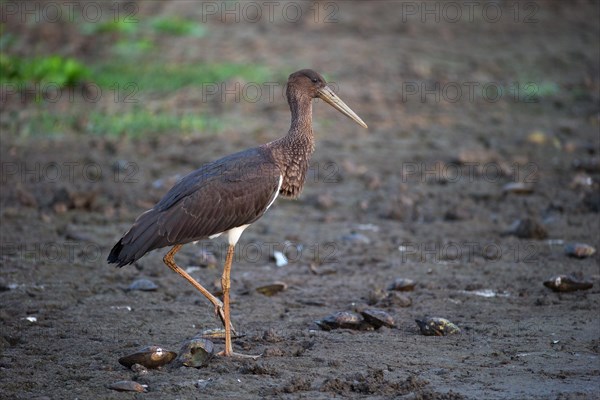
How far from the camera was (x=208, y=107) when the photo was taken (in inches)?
567

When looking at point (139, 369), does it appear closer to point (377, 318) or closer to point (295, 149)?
point (377, 318)

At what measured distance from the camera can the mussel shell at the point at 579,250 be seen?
30.5 feet

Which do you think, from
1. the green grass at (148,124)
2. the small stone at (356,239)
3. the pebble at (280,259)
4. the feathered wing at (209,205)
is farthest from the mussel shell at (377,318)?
the green grass at (148,124)

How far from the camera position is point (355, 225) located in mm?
10570

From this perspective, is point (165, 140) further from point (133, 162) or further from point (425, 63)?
point (425, 63)

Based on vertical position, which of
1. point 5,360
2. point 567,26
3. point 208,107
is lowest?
point 5,360

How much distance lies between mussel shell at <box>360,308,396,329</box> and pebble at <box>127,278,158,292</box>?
2057 millimetres


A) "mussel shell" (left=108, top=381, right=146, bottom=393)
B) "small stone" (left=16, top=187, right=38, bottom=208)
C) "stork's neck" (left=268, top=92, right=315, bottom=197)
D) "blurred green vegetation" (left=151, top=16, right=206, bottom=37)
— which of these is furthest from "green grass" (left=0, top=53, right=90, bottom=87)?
"mussel shell" (left=108, top=381, right=146, bottom=393)

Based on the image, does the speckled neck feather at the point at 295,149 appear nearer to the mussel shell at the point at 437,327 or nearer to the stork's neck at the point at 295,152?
the stork's neck at the point at 295,152

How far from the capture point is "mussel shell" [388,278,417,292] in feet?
28.0

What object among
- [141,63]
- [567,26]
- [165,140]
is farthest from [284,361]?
[567,26]

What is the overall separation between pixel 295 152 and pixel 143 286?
191 centimetres

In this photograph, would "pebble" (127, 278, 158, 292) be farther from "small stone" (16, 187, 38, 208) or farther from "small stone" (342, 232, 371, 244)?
"small stone" (16, 187, 38, 208)

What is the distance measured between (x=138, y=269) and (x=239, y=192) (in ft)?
7.02
